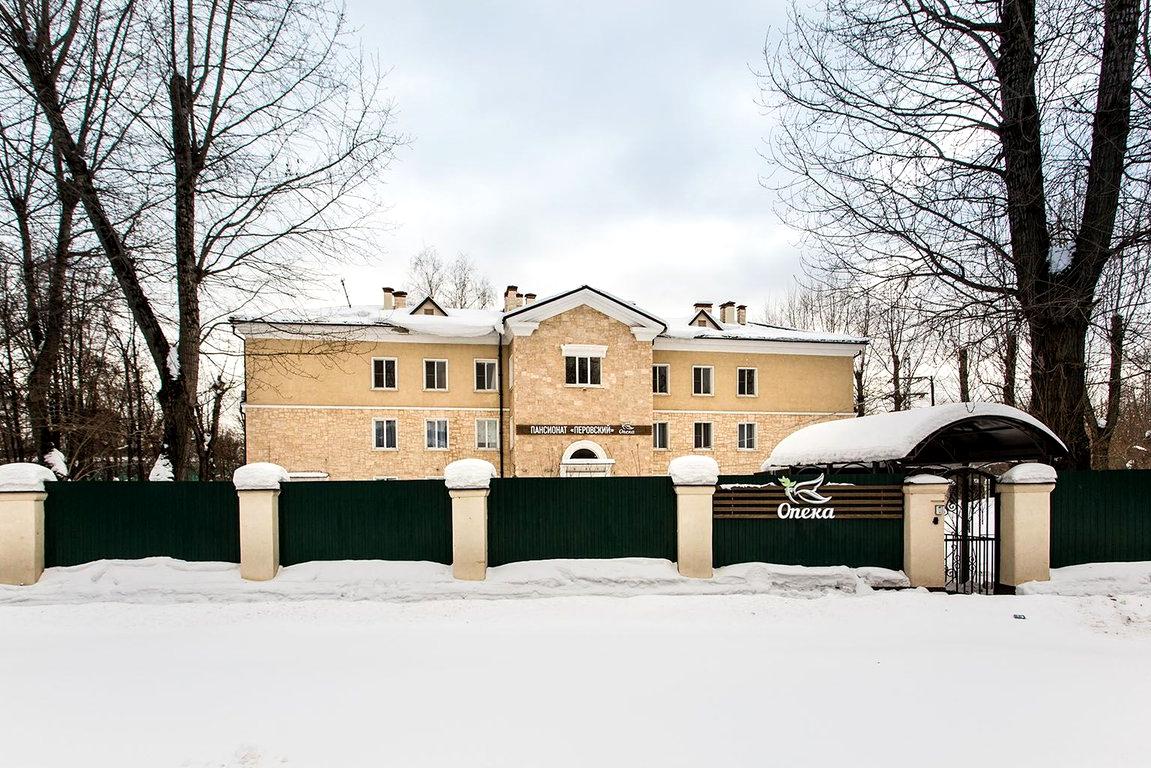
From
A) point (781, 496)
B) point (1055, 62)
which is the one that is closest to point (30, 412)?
point (781, 496)

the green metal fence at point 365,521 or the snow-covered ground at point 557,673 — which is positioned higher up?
the green metal fence at point 365,521

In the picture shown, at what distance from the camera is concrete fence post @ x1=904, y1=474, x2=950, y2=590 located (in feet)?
34.5

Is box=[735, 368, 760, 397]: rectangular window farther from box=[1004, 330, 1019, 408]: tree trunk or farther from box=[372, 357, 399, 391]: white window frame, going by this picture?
box=[372, 357, 399, 391]: white window frame

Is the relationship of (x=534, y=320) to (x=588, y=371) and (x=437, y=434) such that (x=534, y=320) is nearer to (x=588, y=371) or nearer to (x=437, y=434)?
(x=588, y=371)

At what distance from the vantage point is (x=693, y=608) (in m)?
9.27

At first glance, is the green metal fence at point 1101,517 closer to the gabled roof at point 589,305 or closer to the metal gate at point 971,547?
the metal gate at point 971,547

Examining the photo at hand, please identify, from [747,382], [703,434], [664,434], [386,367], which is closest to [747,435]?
[703,434]

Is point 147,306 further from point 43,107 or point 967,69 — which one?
point 967,69

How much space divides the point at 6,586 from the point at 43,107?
8394mm

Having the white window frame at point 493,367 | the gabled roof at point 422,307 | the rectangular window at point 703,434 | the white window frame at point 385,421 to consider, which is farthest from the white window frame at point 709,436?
the white window frame at point 385,421

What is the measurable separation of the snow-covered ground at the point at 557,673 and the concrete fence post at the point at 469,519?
335 millimetres

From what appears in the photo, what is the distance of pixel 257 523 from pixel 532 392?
16.3 metres

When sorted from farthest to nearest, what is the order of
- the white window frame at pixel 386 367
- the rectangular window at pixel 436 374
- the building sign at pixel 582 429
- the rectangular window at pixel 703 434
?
1. the rectangular window at pixel 703 434
2. the rectangular window at pixel 436 374
3. the white window frame at pixel 386 367
4. the building sign at pixel 582 429

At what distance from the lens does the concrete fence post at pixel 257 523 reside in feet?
33.7
